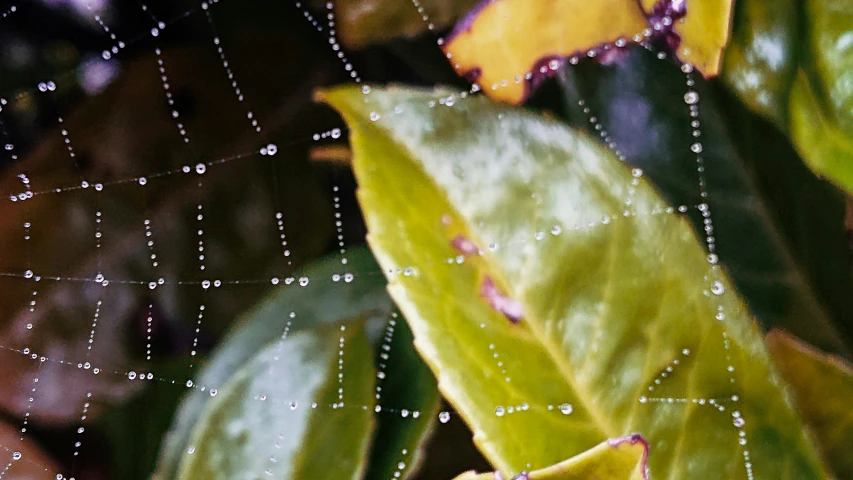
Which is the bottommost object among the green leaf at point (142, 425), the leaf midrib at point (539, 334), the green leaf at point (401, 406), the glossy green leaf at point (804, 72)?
the green leaf at point (142, 425)

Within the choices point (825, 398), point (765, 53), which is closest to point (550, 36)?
point (765, 53)

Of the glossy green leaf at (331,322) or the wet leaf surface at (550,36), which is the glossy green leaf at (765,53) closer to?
the wet leaf surface at (550,36)

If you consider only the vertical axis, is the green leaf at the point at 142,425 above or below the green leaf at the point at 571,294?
below

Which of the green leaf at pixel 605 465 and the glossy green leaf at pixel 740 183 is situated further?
the glossy green leaf at pixel 740 183

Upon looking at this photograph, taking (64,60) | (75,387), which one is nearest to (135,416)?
(75,387)

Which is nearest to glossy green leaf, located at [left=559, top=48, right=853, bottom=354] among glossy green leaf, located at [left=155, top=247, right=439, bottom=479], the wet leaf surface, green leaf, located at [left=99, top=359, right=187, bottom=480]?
the wet leaf surface

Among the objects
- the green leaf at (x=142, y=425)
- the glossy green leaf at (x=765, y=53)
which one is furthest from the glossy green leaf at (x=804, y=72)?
the green leaf at (x=142, y=425)

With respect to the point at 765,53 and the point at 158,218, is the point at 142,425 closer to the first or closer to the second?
the point at 158,218
